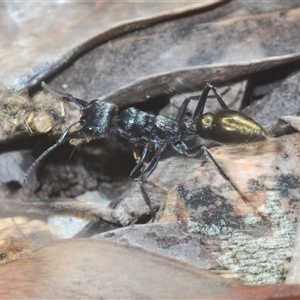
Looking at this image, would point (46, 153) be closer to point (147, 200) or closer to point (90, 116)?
point (90, 116)

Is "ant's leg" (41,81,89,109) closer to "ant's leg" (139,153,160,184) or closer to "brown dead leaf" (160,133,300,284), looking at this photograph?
"ant's leg" (139,153,160,184)

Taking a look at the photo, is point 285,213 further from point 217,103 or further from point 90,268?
point 217,103

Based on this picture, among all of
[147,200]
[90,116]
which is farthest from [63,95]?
[147,200]

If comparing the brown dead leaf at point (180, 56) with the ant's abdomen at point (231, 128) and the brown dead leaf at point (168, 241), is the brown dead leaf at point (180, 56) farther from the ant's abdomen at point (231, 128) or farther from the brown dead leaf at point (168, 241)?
the brown dead leaf at point (168, 241)

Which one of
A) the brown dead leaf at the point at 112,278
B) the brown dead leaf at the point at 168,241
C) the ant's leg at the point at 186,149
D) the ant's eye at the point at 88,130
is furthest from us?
the ant's eye at the point at 88,130

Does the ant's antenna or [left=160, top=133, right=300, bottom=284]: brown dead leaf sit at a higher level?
the ant's antenna

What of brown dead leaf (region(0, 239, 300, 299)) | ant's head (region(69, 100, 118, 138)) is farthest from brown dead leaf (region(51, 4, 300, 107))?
brown dead leaf (region(0, 239, 300, 299))

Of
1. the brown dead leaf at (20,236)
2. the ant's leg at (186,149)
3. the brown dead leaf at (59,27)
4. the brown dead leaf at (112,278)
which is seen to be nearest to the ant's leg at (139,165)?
the ant's leg at (186,149)
